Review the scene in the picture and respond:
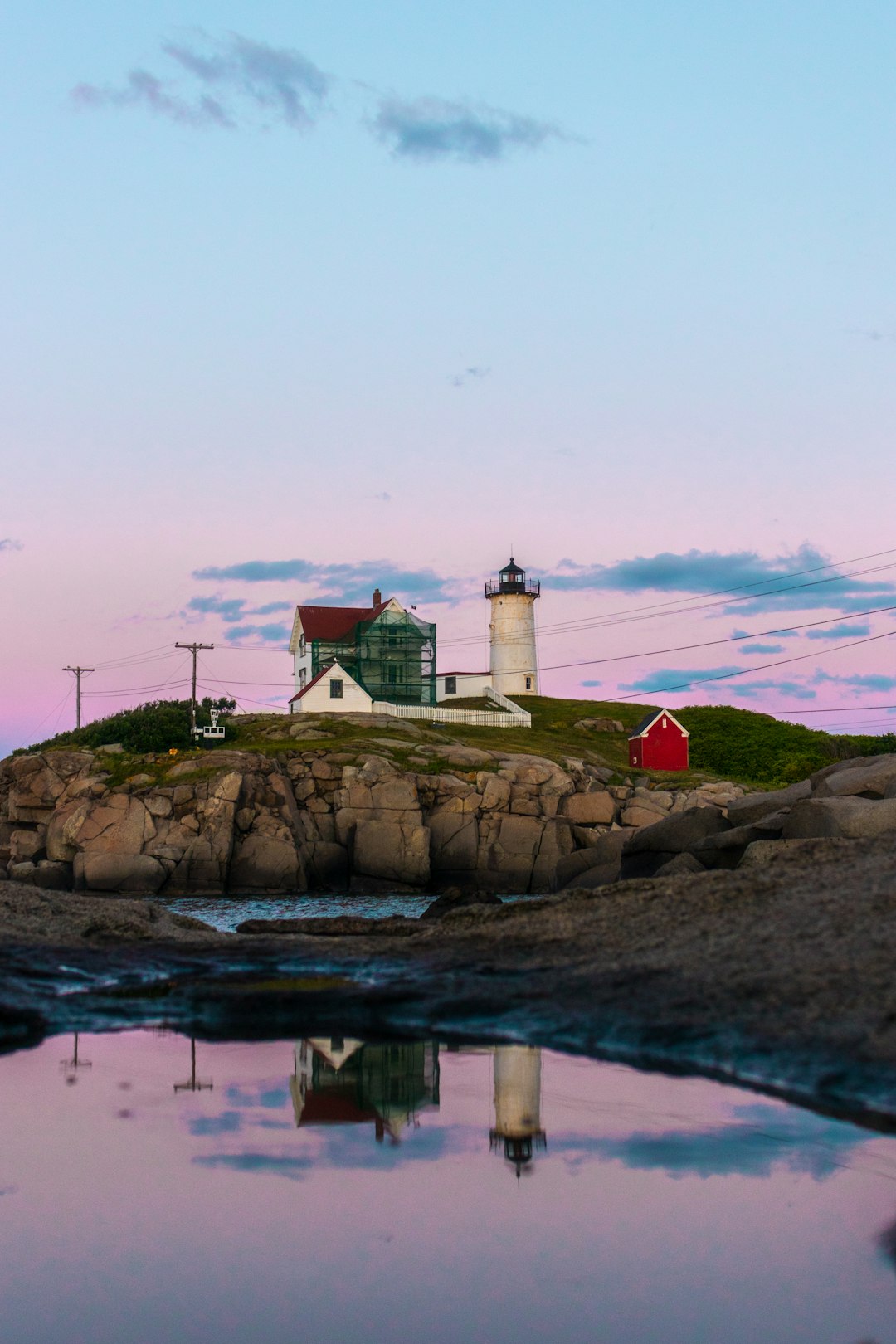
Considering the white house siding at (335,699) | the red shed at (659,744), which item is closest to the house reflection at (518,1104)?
the white house siding at (335,699)

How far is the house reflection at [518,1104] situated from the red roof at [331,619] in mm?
71989

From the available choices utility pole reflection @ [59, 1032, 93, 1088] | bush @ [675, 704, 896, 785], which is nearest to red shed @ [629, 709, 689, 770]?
bush @ [675, 704, 896, 785]

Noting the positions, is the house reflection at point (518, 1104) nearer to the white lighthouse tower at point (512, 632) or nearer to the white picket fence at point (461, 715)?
the white picket fence at point (461, 715)

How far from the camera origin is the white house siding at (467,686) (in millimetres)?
89500

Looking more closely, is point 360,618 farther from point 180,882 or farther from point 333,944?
point 333,944

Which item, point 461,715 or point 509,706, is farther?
point 509,706

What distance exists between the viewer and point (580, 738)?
82562mm

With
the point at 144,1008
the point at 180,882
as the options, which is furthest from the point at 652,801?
the point at 144,1008

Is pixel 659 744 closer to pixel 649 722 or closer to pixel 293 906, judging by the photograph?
pixel 649 722

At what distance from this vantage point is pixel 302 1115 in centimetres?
850

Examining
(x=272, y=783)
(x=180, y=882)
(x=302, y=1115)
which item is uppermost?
(x=302, y=1115)

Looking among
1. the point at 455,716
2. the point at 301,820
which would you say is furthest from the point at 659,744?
the point at 301,820

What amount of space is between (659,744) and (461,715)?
13634 millimetres

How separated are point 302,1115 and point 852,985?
4.96m
